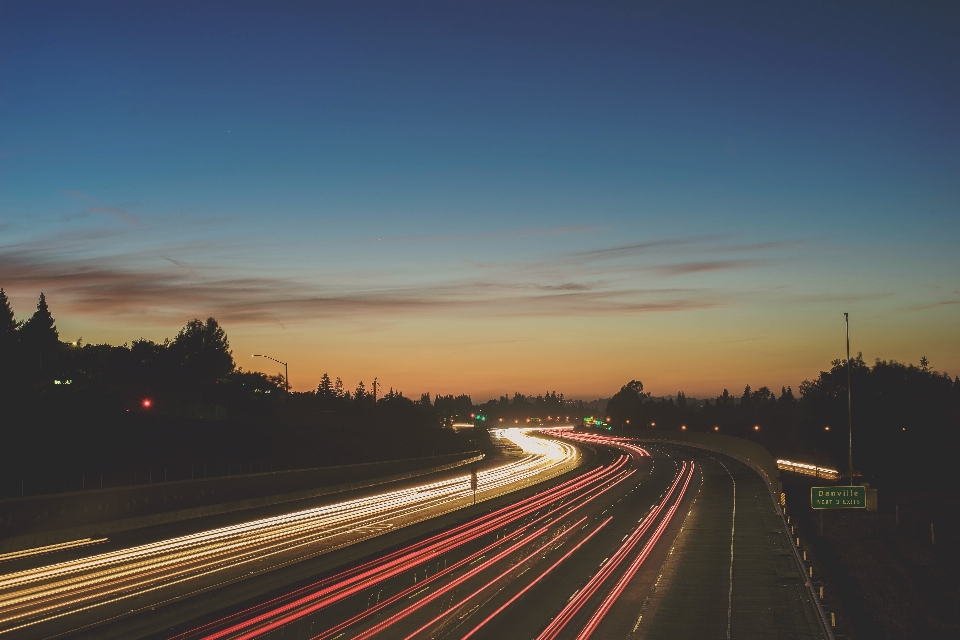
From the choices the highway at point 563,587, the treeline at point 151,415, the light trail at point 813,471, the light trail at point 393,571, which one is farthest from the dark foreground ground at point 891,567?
the light trail at point 813,471

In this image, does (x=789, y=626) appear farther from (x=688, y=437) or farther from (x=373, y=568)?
(x=688, y=437)

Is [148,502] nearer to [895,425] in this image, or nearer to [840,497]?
[840,497]

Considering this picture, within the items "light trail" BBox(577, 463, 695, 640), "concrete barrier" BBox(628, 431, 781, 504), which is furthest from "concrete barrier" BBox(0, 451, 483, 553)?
"concrete barrier" BBox(628, 431, 781, 504)

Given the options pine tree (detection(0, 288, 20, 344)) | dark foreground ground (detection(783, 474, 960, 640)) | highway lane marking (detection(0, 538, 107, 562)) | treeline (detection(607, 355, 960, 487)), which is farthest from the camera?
treeline (detection(607, 355, 960, 487))

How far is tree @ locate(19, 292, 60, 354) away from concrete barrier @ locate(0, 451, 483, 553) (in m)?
26.7

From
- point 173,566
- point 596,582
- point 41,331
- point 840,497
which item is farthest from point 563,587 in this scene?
point 41,331

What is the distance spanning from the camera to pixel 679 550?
35594 mm

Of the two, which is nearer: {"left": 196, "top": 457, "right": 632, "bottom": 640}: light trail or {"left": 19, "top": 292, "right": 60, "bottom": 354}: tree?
{"left": 196, "top": 457, "right": 632, "bottom": 640}: light trail

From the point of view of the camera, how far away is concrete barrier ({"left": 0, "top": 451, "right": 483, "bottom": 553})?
33031 mm

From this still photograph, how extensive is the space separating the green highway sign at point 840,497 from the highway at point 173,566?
19.0 m

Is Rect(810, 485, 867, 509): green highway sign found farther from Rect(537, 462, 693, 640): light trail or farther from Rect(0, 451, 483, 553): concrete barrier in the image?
Rect(0, 451, 483, 553): concrete barrier

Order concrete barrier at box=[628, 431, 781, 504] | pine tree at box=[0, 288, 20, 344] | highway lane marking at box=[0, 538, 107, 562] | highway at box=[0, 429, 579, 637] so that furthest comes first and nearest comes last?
pine tree at box=[0, 288, 20, 344], concrete barrier at box=[628, 431, 781, 504], highway lane marking at box=[0, 538, 107, 562], highway at box=[0, 429, 579, 637]

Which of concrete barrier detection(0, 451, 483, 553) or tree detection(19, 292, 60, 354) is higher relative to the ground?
tree detection(19, 292, 60, 354)

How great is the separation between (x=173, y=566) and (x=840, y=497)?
2896cm
